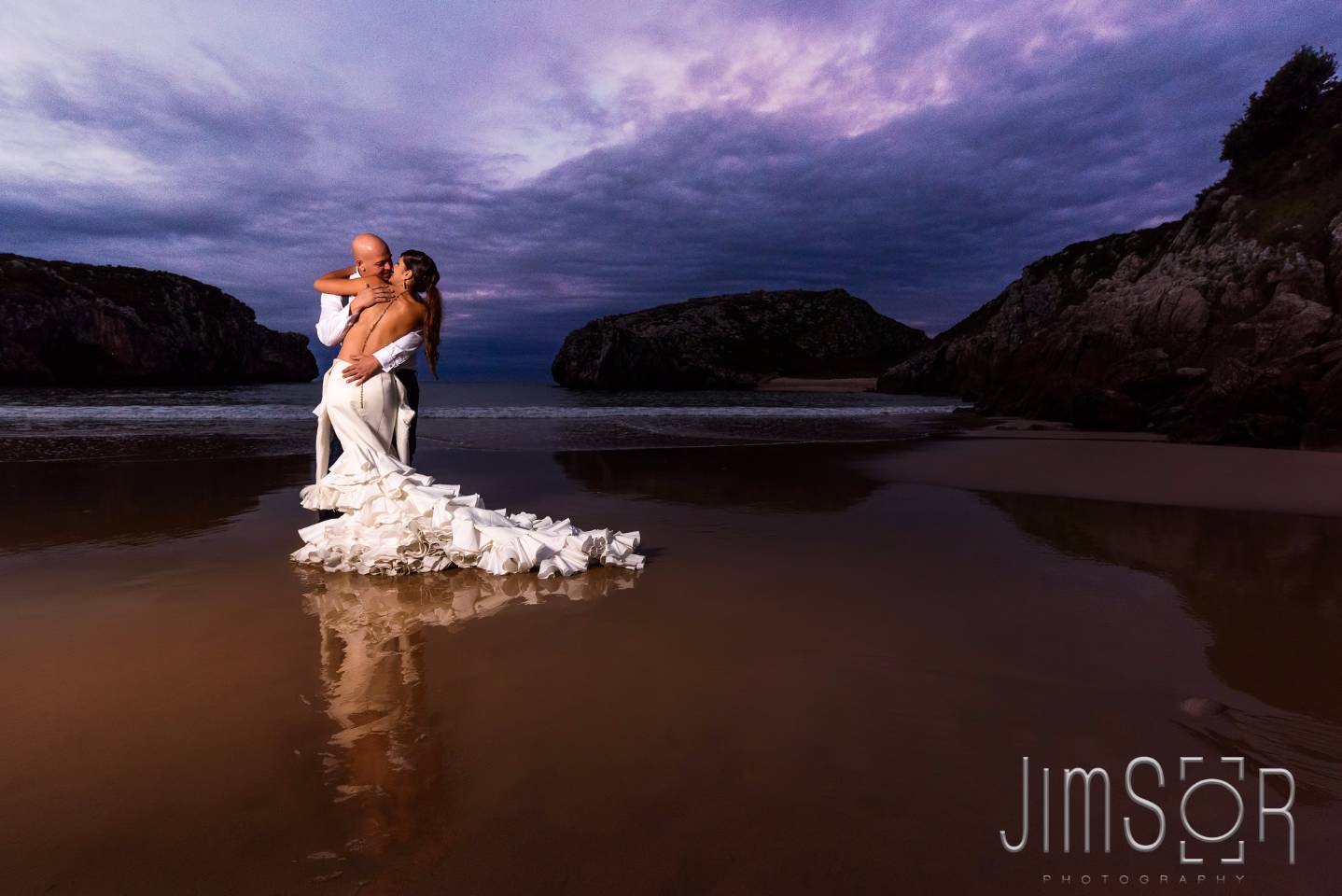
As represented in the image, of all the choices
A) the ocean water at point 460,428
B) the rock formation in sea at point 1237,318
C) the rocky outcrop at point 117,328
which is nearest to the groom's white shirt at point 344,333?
the ocean water at point 460,428

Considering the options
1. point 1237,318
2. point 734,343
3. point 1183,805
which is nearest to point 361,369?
point 1183,805

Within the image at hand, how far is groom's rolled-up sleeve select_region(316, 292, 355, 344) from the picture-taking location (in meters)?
5.12

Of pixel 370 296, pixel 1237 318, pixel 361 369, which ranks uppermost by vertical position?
pixel 1237 318

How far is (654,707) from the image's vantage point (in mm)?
2707

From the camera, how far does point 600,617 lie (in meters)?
3.81

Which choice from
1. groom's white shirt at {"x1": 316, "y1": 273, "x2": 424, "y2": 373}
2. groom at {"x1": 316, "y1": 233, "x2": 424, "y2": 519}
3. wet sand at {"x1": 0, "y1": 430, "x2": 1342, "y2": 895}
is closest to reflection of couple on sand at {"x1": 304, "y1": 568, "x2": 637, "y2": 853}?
wet sand at {"x1": 0, "y1": 430, "x2": 1342, "y2": 895}

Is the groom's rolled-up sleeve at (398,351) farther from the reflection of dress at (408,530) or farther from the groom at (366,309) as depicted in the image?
the reflection of dress at (408,530)

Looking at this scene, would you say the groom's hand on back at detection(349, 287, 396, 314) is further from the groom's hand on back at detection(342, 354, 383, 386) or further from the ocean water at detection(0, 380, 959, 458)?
the ocean water at detection(0, 380, 959, 458)

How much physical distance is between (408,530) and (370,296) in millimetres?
1960

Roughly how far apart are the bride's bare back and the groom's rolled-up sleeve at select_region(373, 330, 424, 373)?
52 millimetres

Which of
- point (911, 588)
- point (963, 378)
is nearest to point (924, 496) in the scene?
point (911, 588)

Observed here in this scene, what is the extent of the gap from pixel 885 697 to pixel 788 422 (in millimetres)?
19426

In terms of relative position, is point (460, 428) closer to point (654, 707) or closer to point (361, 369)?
point (361, 369)

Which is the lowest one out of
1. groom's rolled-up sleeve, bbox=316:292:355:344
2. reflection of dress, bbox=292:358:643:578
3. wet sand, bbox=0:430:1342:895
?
wet sand, bbox=0:430:1342:895
